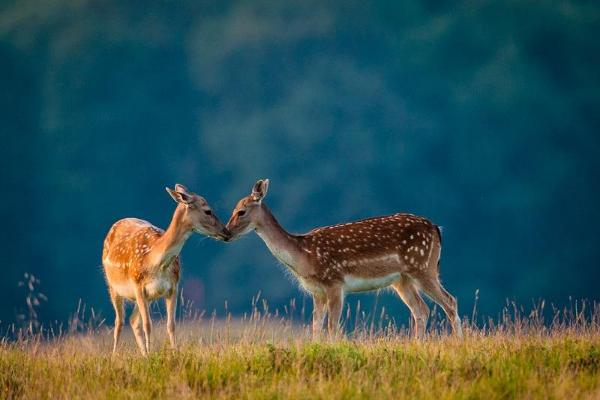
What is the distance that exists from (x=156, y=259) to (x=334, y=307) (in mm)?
2634

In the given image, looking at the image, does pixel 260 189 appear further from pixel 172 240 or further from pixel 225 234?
pixel 172 240

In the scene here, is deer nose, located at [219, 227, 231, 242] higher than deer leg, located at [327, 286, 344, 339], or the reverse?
deer nose, located at [219, 227, 231, 242]

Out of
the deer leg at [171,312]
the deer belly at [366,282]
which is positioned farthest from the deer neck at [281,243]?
the deer leg at [171,312]

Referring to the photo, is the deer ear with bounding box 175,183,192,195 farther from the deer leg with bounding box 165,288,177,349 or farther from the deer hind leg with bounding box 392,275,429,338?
the deer hind leg with bounding box 392,275,429,338

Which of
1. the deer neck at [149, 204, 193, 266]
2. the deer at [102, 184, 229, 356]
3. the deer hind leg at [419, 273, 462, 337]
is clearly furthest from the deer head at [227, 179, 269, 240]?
the deer hind leg at [419, 273, 462, 337]

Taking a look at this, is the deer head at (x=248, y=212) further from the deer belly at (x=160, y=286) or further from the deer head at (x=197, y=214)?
the deer belly at (x=160, y=286)

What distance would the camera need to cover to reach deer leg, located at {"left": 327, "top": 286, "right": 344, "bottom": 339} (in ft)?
39.0

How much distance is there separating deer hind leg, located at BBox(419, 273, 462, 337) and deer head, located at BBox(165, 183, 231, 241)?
319 centimetres

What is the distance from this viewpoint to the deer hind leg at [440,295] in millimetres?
12742

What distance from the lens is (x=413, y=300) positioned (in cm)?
1327

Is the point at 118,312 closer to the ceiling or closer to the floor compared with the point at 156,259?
closer to the floor

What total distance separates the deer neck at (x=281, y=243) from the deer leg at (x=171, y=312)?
69.7 inches

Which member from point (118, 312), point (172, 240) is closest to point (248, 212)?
point (172, 240)

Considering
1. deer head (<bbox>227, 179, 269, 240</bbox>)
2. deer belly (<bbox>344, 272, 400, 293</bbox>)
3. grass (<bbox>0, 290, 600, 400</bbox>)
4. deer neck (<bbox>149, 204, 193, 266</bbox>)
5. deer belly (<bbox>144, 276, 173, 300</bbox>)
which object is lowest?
grass (<bbox>0, 290, 600, 400</bbox>)
